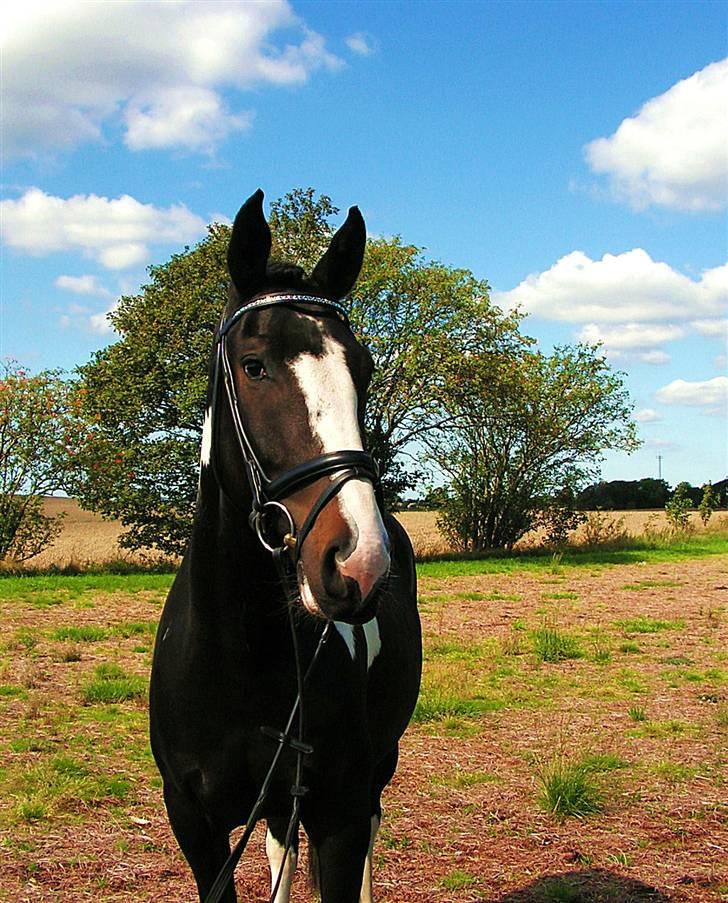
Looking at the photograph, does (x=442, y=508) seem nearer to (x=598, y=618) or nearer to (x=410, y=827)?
(x=598, y=618)

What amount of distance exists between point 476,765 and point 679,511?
73.3 ft

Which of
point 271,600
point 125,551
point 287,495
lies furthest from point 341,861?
point 125,551

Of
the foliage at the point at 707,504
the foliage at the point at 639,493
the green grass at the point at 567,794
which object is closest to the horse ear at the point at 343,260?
the green grass at the point at 567,794

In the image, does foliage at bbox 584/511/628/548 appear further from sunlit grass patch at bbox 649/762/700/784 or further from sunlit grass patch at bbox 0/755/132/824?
sunlit grass patch at bbox 0/755/132/824

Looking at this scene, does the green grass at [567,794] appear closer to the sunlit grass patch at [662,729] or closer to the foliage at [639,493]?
the sunlit grass patch at [662,729]

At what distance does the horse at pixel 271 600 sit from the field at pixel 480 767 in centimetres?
191

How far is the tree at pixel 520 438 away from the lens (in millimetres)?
23297

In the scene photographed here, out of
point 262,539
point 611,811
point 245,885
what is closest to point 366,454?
point 262,539

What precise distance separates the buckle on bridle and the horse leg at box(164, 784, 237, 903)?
3.61ft

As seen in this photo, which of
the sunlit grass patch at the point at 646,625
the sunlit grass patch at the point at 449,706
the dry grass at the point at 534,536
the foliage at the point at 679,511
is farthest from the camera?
the foliage at the point at 679,511

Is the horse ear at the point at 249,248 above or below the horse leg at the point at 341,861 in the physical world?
above

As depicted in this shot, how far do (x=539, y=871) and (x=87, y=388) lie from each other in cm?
1922

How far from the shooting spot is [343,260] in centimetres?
285

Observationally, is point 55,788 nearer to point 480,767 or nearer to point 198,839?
point 480,767
